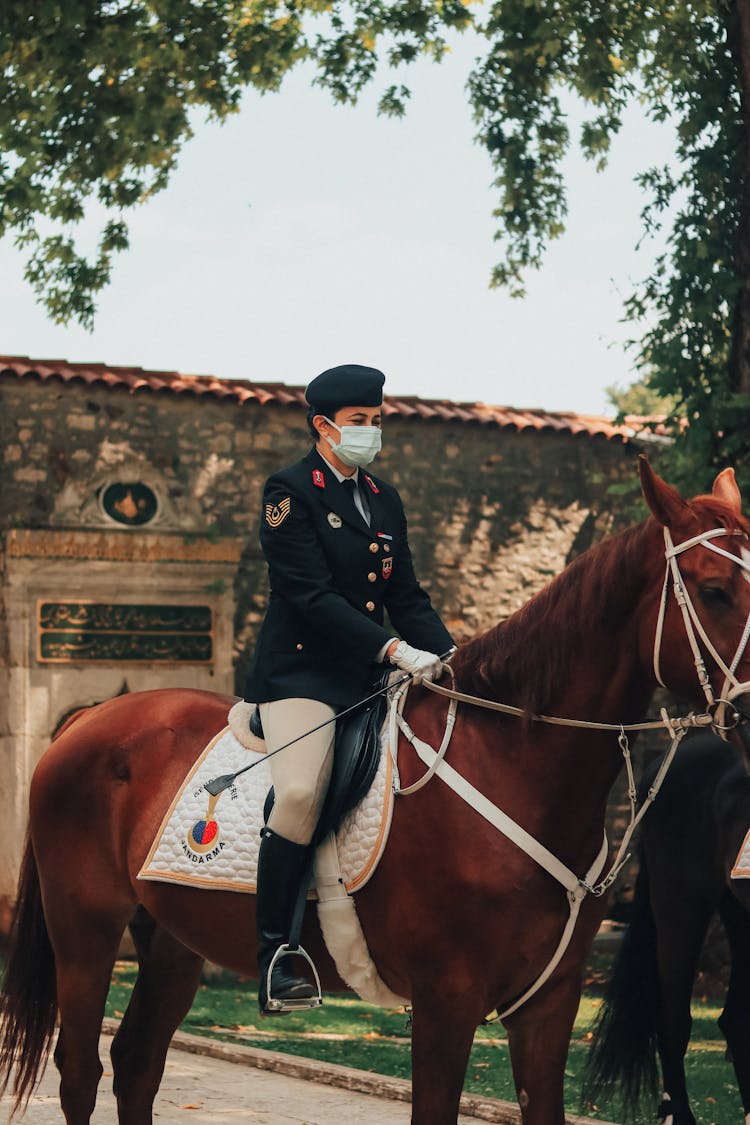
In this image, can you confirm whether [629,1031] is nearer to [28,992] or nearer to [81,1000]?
[81,1000]

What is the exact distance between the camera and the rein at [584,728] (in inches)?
124

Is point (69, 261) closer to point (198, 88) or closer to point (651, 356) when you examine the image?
point (198, 88)

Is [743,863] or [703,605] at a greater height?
[703,605]

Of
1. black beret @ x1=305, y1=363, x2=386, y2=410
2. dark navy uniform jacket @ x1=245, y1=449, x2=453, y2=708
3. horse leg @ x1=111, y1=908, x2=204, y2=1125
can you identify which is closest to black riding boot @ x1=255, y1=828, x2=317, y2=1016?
dark navy uniform jacket @ x1=245, y1=449, x2=453, y2=708

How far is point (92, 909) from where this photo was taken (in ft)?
15.1

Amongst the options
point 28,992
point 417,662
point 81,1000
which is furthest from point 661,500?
point 28,992

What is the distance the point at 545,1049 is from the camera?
3588 mm

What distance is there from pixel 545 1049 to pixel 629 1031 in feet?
7.40

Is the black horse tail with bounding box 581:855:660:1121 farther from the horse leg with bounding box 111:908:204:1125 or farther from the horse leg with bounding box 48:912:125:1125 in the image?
the horse leg with bounding box 48:912:125:1125

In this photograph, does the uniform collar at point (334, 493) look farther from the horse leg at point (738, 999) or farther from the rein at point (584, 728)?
the horse leg at point (738, 999)

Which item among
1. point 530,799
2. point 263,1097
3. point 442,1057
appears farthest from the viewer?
point 263,1097

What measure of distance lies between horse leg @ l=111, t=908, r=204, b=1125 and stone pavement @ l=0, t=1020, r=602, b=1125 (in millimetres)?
1315

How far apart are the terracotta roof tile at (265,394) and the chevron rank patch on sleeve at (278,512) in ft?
23.4

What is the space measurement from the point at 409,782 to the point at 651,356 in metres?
6.99
